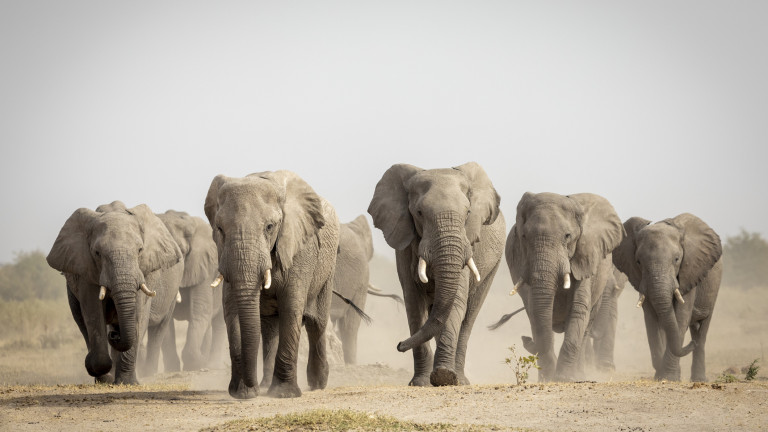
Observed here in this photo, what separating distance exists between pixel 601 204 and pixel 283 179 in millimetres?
7360

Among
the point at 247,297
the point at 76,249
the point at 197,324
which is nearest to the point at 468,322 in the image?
the point at 247,297

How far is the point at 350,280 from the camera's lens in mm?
21828

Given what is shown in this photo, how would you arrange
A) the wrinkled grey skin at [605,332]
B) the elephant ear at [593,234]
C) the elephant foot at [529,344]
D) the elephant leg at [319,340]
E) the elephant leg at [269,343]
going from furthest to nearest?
the wrinkled grey skin at [605,332] → the elephant ear at [593,234] → the elephant foot at [529,344] → the elephant leg at [319,340] → the elephant leg at [269,343]

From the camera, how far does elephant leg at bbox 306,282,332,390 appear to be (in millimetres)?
13570

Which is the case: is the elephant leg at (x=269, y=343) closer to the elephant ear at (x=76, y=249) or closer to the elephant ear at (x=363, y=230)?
the elephant ear at (x=76, y=249)

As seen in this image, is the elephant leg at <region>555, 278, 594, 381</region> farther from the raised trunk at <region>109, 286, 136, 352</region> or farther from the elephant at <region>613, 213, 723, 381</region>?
the raised trunk at <region>109, 286, 136, 352</region>

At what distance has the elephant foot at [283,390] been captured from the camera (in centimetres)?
1232

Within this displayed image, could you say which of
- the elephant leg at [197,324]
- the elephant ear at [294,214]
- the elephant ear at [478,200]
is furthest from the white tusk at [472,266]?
the elephant leg at [197,324]

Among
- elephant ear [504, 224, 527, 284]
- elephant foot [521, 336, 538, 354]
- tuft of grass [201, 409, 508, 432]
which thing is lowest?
tuft of grass [201, 409, 508, 432]

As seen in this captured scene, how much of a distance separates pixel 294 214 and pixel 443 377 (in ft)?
8.92

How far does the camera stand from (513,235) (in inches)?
734

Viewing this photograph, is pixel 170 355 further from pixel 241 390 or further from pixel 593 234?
pixel 241 390

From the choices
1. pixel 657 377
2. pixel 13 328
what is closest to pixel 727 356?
pixel 657 377

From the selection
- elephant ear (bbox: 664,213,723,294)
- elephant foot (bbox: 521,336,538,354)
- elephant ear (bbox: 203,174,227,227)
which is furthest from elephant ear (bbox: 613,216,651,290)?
elephant ear (bbox: 203,174,227,227)
